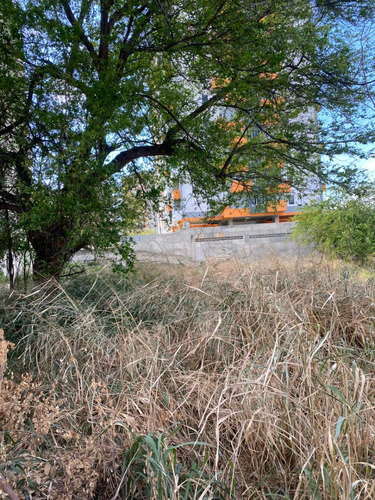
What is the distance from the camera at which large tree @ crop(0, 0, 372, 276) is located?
3104 millimetres

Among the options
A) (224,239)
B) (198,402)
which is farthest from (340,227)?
(198,402)

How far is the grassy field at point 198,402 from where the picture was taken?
4.46 ft

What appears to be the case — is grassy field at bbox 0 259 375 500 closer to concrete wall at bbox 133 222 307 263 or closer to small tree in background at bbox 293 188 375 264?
concrete wall at bbox 133 222 307 263

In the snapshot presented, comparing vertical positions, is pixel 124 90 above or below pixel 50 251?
above

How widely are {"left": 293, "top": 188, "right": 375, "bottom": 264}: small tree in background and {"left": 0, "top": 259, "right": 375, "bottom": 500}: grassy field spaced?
6045 millimetres

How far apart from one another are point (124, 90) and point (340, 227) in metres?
7.68

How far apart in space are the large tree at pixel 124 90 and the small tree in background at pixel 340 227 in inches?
195

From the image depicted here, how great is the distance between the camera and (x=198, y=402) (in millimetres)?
1789

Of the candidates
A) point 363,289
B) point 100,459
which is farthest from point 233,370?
point 363,289

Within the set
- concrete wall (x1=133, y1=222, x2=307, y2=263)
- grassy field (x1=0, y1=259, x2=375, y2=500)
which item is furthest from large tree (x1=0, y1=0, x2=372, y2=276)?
concrete wall (x1=133, y1=222, x2=307, y2=263)

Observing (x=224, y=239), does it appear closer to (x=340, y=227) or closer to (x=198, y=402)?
(x=340, y=227)

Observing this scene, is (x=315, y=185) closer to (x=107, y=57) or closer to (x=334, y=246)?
(x=107, y=57)

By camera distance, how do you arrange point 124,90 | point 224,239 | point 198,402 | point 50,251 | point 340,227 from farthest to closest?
point 340,227
point 224,239
point 50,251
point 124,90
point 198,402

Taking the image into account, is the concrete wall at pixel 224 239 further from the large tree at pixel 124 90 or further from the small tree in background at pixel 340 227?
the large tree at pixel 124 90
